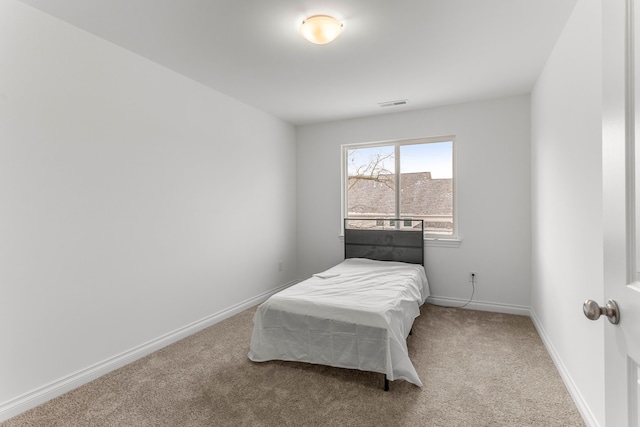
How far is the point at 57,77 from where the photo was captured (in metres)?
2.11

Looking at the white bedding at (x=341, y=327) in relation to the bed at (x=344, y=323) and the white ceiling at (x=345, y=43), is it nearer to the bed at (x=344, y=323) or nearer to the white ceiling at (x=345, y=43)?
the bed at (x=344, y=323)

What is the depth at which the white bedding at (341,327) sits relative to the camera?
2.16 m

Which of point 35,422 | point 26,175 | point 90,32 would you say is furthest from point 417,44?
point 35,422

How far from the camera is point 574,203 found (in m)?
2.03

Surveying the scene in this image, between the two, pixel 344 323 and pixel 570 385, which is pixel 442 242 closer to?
pixel 570 385

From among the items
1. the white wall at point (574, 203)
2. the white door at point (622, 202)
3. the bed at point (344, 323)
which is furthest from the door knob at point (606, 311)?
the bed at point (344, 323)

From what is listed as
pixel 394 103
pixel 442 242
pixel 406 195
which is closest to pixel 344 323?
pixel 442 242

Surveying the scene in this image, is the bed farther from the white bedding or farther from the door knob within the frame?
the door knob

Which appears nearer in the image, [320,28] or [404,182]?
[320,28]

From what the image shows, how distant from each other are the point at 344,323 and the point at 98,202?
6.43ft

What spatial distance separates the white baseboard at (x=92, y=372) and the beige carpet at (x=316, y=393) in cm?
5

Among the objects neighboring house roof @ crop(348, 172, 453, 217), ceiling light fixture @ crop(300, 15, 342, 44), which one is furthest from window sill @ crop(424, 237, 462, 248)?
ceiling light fixture @ crop(300, 15, 342, 44)

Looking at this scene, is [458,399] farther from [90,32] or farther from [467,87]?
[90,32]

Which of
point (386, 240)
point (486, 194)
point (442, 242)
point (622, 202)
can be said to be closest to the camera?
point (622, 202)
